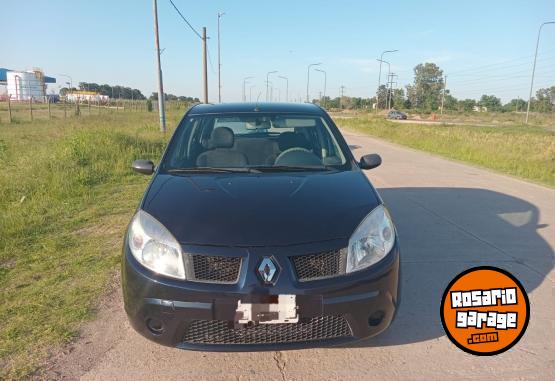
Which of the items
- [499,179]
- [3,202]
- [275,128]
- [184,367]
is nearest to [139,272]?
[184,367]

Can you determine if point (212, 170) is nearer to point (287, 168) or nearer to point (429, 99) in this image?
point (287, 168)

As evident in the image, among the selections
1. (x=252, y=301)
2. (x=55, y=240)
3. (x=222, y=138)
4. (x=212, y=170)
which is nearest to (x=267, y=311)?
(x=252, y=301)

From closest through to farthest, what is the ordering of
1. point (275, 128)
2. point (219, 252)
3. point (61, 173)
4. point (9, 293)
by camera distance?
point (219, 252)
point (9, 293)
point (275, 128)
point (61, 173)

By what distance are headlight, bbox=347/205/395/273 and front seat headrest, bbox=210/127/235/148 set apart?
1.70 meters

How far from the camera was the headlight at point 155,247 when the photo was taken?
231cm

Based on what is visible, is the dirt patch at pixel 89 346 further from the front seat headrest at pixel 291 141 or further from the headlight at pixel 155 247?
the front seat headrest at pixel 291 141

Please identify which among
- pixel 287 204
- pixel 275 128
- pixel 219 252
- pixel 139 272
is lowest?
pixel 139 272

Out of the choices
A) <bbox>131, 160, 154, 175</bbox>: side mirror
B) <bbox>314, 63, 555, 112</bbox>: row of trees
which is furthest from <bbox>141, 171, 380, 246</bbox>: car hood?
<bbox>314, 63, 555, 112</bbox>: row of trees

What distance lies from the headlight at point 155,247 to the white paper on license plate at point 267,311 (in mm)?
375

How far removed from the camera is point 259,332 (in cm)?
228

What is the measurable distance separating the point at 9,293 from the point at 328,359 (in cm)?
261

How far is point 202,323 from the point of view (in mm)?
2275

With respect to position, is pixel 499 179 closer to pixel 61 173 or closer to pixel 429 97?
pixel 61 173

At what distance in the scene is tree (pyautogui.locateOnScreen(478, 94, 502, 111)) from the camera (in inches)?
4048
